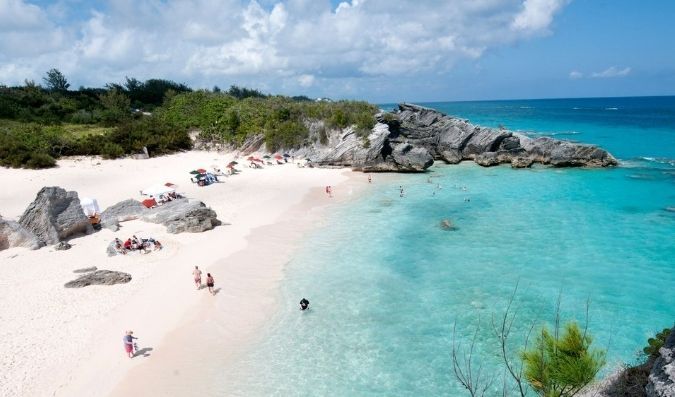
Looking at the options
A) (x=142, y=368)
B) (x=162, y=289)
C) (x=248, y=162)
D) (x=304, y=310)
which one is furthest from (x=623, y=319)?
(x=248, y=162)

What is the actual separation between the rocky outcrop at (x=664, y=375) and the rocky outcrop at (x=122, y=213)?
2724cm

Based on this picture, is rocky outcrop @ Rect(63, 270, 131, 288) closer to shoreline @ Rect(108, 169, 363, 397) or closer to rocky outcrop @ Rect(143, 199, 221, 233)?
shoreline @ Rect(108, 169, 363, 397)

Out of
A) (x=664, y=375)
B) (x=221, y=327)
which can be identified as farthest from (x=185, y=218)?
(x=664, y=375)

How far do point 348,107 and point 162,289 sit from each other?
40.2 meters

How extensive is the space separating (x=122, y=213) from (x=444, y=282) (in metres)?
21.3

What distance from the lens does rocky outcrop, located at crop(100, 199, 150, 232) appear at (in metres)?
27.0

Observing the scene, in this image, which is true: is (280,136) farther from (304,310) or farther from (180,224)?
(304,310)

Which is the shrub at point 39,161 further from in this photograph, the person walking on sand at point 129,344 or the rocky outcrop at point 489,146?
the rocky outcrop at point 489,146

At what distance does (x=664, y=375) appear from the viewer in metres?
6.64

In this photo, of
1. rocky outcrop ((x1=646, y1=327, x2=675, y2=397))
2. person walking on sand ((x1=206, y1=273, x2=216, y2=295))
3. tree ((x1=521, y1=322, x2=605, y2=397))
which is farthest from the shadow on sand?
rocky outcrop ((x1=646, y1=327, x2=675, y2=397))

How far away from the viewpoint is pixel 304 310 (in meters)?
17.4

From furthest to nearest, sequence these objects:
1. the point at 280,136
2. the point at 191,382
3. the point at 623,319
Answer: the point at 280,136 < the point at 623,319 < the point at 191,382

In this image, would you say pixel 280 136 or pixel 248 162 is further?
pixel 280 136

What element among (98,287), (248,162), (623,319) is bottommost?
(623,319)
